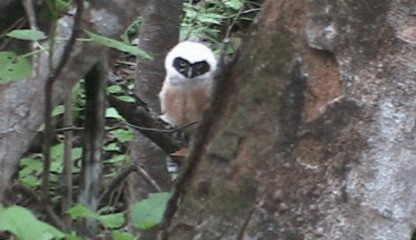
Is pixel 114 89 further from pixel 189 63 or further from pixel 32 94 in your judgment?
pixel 32 94

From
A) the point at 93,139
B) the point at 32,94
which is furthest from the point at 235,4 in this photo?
the point at 32,94

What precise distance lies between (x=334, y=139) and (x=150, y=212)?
1.77ft

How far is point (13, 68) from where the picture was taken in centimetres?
180

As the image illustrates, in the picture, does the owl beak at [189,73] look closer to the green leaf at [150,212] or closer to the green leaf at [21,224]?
the green leaf at [150,212]

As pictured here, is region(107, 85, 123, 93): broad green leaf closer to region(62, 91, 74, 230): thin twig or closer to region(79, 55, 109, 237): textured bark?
region(62, 91, 74, 230): thin twig

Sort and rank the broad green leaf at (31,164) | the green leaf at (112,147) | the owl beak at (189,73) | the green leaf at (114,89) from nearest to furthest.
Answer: the broad green leaf at (31,164) < the green leaf at (114,89) < the owl beak at (189,73) < the green leaf at (112,147)

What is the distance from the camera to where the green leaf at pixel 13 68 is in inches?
70.1

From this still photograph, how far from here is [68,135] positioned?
108 inches

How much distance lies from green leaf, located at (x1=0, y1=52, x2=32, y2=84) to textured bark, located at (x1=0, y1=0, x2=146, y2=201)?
8.9 inches

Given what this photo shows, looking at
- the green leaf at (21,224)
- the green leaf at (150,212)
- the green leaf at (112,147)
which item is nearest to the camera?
the green leaf at (21,224)

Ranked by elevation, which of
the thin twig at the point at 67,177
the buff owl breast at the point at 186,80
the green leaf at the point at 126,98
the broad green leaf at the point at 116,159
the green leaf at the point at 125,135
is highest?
the thin twig at the point at 67,177

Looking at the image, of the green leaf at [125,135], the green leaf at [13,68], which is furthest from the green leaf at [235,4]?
the green leaf at [13,68]

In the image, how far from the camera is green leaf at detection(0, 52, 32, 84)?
1.78m

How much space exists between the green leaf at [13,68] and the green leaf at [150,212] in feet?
1.43
